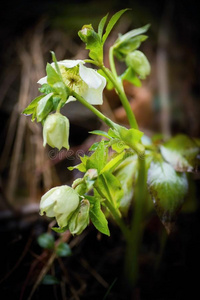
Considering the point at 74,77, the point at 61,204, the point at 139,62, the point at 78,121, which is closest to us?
the point at 61,204

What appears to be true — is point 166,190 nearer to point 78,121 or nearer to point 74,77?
point 74,77

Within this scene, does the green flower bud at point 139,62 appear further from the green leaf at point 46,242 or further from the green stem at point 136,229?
the green leaf at point 46,242

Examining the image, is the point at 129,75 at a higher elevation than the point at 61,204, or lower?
higher

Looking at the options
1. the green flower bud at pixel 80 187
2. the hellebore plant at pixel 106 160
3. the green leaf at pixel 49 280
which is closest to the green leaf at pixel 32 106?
the hellebore plant at pixel 106 160

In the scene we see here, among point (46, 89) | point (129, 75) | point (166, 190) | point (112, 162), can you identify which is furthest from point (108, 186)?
point (129, 75)

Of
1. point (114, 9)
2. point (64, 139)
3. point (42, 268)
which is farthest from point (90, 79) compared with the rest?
point (114, 9)

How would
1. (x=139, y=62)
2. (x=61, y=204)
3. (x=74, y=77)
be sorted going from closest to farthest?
(x=61, y=204) → (x=74, y=77) → (x=139, y=62)
